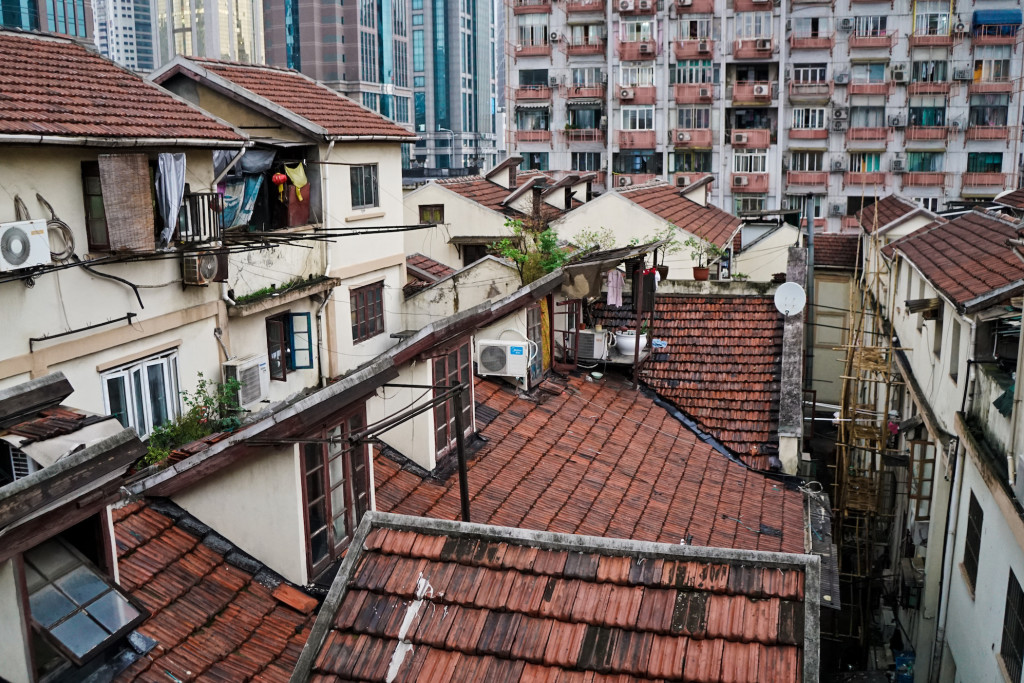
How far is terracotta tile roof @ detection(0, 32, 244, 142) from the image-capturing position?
46.2 feet

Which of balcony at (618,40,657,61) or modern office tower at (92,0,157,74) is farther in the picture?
modern office tower at (92,0,157,74)

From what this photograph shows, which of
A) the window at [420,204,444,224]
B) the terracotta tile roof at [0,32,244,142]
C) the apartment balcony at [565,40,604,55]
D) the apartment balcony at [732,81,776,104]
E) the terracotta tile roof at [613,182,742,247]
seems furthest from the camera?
the apartment balcony at [565,40,604,55]

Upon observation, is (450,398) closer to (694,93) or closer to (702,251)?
(702,251)

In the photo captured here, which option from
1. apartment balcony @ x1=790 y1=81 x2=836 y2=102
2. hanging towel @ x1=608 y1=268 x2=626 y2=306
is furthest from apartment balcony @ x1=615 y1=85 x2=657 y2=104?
hanging towel @ x1=608 y1=268 x2=626 y2=306

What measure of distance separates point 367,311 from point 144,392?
9119 mm

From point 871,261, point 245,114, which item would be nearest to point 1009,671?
point 245,114

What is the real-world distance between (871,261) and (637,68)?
2997 centimetres

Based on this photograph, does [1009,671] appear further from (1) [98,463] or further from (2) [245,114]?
(2) [245,114]

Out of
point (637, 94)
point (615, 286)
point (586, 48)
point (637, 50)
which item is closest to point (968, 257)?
point (615, 286)

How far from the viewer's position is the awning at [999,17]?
2087 inches

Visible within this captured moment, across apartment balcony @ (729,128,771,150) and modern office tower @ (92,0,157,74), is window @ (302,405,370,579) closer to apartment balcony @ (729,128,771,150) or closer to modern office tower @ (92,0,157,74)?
apartment balcony @ (729,128,771,150)

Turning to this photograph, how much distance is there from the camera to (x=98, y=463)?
698 centimetres

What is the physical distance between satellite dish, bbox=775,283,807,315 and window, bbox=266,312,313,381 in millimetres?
10920

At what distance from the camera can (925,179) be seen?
5512 centimetres
